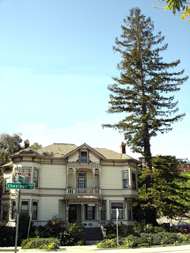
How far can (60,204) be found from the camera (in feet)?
106

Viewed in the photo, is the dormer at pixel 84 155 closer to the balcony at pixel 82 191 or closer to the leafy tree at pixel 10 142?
the balcony at pixel 82 191

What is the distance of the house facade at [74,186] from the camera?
31.5 metres

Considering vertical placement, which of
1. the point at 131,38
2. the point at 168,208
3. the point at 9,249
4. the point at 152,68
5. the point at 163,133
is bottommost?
the point at 9,249

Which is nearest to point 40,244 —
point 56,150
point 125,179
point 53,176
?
point 53,176

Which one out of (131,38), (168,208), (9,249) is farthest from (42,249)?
(131,38)

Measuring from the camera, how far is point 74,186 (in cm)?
3272

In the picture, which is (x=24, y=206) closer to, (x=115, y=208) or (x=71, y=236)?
(x=71, y=236)

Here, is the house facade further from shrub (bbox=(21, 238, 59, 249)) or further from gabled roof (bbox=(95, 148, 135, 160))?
shrub (bbox=(21, 238, 59, 249))

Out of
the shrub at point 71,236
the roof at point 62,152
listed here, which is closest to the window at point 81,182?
the roof at point 62,152

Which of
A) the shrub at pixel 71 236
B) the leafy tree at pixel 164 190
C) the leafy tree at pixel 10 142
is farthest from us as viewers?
the leafy tree at pixel 10 142

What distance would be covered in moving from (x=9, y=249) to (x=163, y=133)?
64.7 feet

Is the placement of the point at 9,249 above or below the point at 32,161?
below

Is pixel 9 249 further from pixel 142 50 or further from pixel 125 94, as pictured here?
pixel 142 50

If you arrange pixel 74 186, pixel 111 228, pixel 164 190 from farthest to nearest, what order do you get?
pixel 74 186, pixel 164 190, pixel 111 228
